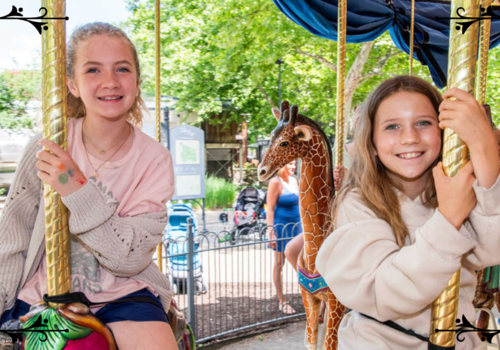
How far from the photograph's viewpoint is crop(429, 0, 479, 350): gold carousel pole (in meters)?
0.99

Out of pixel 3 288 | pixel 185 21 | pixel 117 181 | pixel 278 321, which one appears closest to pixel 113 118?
pixel 117 181

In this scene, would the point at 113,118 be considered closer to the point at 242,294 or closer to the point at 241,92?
the point at 242,294

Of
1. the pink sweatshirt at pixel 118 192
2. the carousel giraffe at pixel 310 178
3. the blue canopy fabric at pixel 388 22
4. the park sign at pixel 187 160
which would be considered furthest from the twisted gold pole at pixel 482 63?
the park sign at pixel 187 160

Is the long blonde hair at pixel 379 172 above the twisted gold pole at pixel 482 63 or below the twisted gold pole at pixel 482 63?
below

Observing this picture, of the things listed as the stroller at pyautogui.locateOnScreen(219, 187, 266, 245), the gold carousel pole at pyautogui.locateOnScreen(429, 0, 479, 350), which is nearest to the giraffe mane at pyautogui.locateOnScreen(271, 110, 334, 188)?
the gold carousel pole at pyautogui.locateOnScreen(429, 0, 479, 350)

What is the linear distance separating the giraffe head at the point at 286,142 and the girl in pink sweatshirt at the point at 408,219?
89cm

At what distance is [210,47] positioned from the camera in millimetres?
10344

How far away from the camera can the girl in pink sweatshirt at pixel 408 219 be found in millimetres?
933

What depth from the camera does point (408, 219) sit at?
1247mm

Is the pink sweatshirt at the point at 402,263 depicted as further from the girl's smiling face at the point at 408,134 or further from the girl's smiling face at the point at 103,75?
the girl's smiling face at the point at 103,75

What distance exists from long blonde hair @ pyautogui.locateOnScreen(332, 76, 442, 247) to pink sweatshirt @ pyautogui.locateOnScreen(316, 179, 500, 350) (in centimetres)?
3

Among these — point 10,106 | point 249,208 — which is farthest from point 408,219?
point 10,106

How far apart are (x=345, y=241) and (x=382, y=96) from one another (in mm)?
495

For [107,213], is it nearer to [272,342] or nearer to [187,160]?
[272,342]
